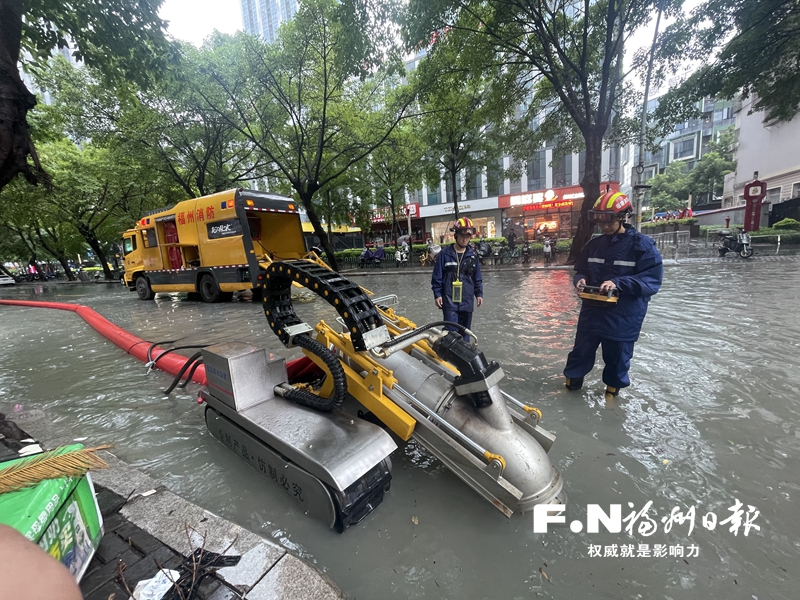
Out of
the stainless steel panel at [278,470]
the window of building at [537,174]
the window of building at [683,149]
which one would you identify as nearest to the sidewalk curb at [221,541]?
the stainless steel panel at [278,470]

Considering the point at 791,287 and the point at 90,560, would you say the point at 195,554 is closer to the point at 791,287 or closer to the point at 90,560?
the point at 90,560

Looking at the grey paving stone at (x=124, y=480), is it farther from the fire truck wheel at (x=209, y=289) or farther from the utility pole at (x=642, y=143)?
the utility pole at (x=642, y=143)

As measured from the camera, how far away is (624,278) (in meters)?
2.87

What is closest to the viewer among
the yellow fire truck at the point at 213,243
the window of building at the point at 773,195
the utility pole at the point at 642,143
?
the yellow fire truck at the point at 213,243

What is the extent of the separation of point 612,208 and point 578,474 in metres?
2.08

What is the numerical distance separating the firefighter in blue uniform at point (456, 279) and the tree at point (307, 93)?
9280 mm

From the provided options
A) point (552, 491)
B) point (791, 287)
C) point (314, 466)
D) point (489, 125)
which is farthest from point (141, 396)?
point (489, 125)

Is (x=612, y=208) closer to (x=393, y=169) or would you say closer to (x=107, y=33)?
(x=107, y=33)

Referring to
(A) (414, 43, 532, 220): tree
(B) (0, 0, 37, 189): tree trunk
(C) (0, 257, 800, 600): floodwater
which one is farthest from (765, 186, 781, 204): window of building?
(B) (0, 0, 37, 189): tree trunk

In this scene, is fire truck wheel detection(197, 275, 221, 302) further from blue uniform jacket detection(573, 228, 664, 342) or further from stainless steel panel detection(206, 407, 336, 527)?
blue uniform jacket detection(573, 228, 664, 342)

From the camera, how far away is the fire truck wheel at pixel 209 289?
10398 millimetres

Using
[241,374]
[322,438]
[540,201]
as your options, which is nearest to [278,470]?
[322,438]

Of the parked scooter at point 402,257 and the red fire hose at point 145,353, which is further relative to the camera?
the parked scooter at point 402,257

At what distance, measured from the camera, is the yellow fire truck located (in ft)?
30.4
